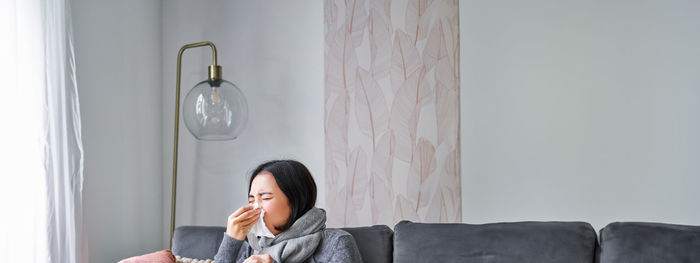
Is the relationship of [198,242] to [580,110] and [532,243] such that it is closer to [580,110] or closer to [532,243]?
[532,243]

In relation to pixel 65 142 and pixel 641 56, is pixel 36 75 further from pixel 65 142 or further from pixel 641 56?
pixel 641 56

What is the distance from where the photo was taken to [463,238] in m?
1.81

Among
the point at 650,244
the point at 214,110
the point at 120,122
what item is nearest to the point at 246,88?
the point at 214,110

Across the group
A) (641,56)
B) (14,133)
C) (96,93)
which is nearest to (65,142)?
(14,133)

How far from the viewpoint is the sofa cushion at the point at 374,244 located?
190 cm

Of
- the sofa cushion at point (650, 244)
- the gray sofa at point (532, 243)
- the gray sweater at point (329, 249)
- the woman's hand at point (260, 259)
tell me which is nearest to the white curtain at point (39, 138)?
the gray sofa at point (532, 243)

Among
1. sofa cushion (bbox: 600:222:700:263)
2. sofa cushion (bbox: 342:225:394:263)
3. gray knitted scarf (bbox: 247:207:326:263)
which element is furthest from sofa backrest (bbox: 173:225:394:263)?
sofa cushion (bbox: 600:222:700:263)

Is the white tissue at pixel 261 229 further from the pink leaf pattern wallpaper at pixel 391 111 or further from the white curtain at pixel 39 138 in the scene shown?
the pink leaf pattern wallpaper at pixel 391 111

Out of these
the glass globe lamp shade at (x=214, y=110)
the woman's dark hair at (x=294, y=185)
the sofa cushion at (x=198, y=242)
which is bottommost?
the sofa cushion at (x=198, y=242)

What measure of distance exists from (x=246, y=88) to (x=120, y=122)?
0.60 meters

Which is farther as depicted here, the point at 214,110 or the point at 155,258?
the point at 214,110

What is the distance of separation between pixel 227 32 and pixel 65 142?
1029 mm

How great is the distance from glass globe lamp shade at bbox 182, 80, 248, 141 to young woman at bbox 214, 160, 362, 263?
0.70 metres

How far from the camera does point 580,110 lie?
2.33 meters
